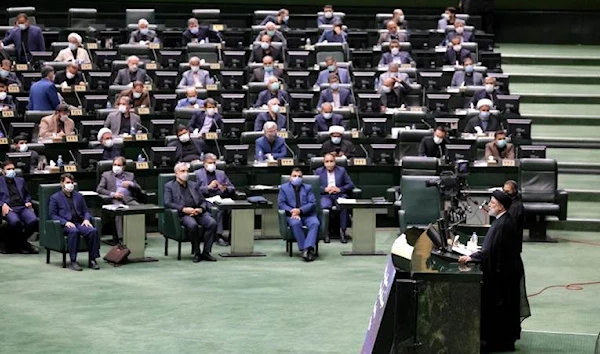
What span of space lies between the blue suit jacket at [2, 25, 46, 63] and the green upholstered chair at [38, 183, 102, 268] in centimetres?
634

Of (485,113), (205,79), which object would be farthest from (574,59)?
(205,79)

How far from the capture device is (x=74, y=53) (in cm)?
2189

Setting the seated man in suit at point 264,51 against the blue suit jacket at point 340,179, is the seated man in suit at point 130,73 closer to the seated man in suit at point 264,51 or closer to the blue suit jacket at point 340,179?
the seated man in suit at point 264,51

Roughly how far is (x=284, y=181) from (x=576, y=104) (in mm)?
7877

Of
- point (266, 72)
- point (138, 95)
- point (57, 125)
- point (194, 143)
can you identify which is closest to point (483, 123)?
point (266, 72)

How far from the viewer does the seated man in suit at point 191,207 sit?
647 inches

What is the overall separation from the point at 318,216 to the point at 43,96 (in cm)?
503

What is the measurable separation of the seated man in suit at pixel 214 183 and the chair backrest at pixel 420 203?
239 cm

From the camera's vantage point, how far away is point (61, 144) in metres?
18.8

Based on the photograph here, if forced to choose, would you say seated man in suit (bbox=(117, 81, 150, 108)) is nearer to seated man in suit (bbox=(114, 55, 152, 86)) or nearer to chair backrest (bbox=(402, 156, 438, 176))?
seated man in suit (bbox=(114, 55, 152, 86))

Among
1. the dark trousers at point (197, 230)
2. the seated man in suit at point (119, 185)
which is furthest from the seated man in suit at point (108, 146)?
the dark trousers at point (197, 230)

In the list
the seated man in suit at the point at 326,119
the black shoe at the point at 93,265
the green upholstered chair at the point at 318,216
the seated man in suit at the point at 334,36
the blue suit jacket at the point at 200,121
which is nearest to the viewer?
the black shoe at the point at 93,265

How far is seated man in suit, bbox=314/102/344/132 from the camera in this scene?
19859 millimetres

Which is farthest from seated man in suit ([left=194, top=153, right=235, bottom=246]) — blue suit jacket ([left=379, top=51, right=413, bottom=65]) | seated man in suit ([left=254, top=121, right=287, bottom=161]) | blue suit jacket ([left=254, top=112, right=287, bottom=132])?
blue suit jacket ([left=379, top=51, right=413, bottom=65])
